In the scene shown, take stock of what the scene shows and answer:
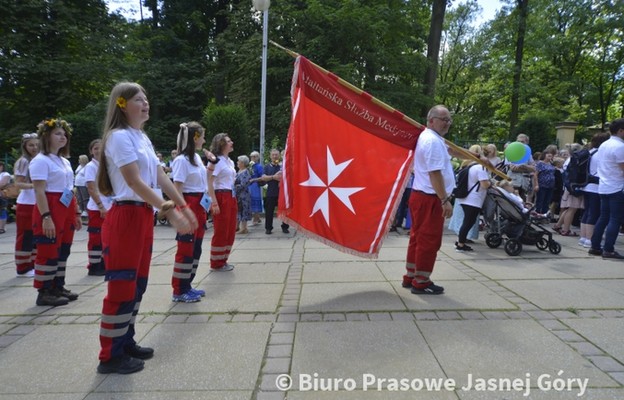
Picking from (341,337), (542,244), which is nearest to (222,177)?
(341,337)

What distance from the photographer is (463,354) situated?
10.8ft

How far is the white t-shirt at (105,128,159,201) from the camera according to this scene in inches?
114

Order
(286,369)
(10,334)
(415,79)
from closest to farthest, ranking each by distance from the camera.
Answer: (286,369), (10,334), (415,79)

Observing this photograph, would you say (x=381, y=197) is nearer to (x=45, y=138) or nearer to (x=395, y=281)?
(x=395, y=281)

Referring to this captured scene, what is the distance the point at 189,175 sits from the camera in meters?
4.95

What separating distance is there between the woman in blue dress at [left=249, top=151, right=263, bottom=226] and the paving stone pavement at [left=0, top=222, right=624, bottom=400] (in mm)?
5058

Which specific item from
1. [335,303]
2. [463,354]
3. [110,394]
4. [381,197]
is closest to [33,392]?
[110,394]

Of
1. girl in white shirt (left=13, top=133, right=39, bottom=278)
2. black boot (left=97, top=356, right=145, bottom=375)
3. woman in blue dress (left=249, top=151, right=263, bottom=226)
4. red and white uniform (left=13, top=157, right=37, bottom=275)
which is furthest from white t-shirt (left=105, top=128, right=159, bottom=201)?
woman in blue dress (left=249, top=151, right=263, bottom=226)

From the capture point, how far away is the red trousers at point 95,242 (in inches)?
→ 243

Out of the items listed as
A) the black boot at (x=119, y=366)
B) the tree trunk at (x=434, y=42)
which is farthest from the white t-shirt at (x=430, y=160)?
the tree trunk at (x=434, y=42)

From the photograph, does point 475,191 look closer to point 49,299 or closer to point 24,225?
point 49,299

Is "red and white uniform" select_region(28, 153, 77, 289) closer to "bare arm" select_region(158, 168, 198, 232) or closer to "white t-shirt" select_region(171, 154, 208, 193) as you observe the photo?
"white t-shirt" select_region(171, 154, 208, 193)

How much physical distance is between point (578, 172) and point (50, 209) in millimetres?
8943

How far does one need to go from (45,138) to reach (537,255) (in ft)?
23.9
